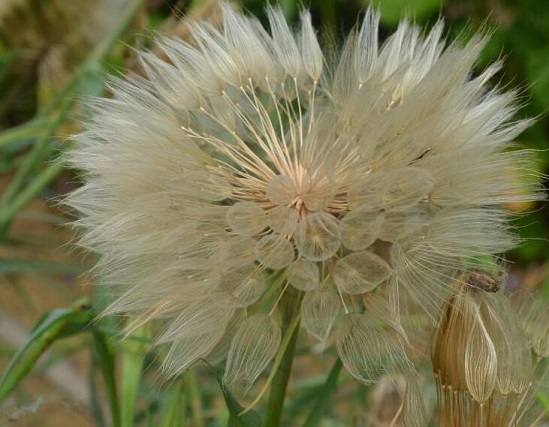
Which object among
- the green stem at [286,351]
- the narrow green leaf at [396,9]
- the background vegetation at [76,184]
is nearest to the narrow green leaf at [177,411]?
the background vegetation at [76,184]

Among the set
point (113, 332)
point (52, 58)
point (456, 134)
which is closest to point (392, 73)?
point (456, 134)

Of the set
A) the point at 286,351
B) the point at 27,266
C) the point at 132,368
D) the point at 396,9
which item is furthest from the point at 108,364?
the point at 396,9

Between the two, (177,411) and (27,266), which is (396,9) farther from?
(177,411)

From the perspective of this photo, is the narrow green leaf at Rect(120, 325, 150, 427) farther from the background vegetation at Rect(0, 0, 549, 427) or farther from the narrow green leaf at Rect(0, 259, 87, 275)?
the narrow green leaf at Rect(0, 259, 87, 275)

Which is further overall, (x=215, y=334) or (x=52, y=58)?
(x=52, y=58)

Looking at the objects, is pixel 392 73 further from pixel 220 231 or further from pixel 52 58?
pixel 52 58

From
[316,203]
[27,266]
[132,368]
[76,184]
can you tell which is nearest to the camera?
[316,203]
